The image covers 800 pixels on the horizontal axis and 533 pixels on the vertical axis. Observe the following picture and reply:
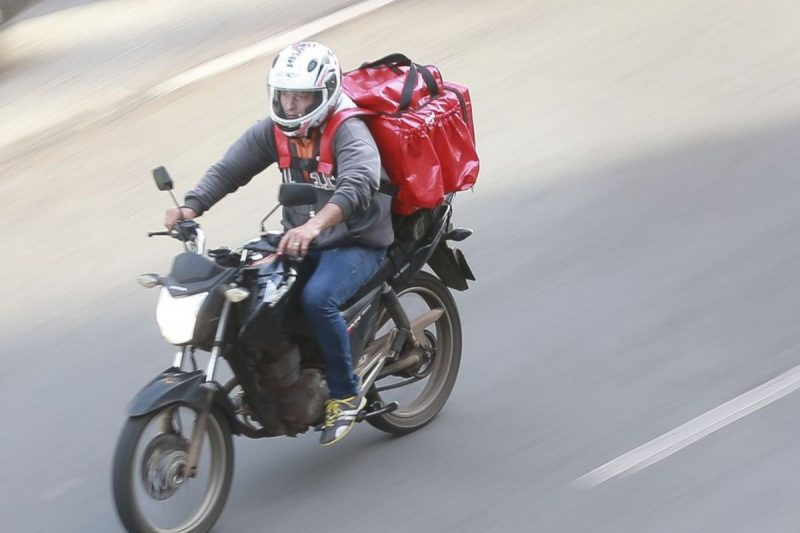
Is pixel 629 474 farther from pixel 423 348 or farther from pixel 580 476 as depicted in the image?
pixel 423 348

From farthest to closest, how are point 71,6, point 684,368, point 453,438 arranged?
point 71,6
point 684,368
point 453,438

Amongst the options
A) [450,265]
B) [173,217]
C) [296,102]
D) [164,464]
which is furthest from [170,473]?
[450,265]

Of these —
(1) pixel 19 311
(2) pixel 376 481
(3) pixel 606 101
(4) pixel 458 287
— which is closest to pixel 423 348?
(4) pixel 458 287

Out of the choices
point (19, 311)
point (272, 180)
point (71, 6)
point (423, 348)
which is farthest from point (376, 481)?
point (71, 6)

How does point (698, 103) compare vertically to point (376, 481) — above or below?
below

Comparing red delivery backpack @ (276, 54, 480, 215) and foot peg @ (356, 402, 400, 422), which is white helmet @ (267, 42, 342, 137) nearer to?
red delivery backpack @ (276, 54, 480, 215)

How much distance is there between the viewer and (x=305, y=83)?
5.87 metres

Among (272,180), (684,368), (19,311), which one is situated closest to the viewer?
(684,368)

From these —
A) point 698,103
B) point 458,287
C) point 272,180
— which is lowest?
point 698,103

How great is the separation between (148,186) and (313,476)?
14.0 ft

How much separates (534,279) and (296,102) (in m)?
2.87

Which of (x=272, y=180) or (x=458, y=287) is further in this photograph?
(x=272, y=180)

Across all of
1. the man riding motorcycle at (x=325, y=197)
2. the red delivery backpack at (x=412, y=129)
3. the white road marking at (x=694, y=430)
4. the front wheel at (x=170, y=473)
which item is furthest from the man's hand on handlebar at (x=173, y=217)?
the white road marking at (x=694, y=430)

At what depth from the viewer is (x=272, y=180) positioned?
32.7 feet
